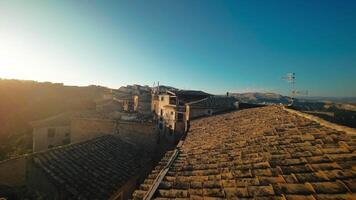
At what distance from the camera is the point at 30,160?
11266 mm

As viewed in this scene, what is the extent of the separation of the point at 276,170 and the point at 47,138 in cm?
3239

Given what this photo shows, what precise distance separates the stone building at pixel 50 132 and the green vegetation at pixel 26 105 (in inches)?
118

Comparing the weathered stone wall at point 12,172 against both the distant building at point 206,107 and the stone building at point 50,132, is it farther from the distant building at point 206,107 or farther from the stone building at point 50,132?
the stone building at point 50,132

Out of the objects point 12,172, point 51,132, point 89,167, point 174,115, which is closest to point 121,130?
point 12,172

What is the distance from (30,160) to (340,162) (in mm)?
12778

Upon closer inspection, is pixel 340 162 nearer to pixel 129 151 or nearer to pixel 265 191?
pixel 265 191

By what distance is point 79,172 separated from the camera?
11.5 m

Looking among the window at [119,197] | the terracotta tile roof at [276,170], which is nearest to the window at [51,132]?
the window at [119,197]

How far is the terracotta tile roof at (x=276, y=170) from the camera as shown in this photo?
150 inches

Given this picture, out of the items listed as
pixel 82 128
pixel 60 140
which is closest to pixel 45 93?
pixel 60 140

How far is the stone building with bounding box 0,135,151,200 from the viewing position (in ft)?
33.3

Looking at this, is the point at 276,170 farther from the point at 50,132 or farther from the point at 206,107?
the point at 50,132

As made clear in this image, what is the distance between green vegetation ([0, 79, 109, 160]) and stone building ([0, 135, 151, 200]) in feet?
66.9

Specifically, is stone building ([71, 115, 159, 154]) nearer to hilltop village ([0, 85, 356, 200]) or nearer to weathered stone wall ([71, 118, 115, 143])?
weathered stone wall ([71, 118, 115, 143])
